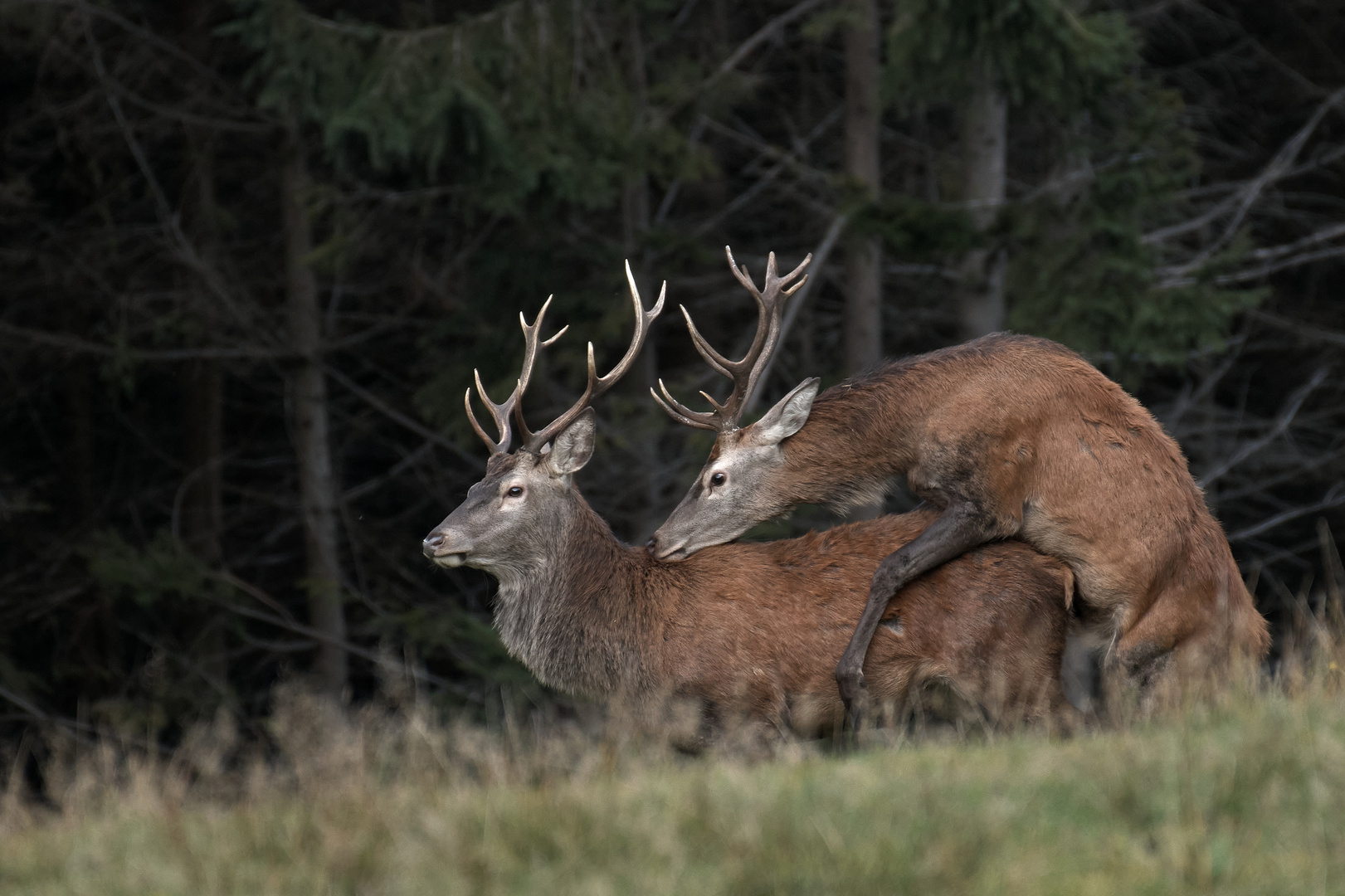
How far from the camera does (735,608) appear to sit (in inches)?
275

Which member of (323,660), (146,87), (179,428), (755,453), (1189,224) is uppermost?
(146,87)

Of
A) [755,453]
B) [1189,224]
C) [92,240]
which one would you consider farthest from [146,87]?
[755,453]

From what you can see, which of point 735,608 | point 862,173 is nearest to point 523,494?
point 735,608

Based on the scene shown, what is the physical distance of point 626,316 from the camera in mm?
14031

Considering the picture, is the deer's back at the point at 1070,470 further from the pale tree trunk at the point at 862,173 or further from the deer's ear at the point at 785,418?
the pale tree trunk at the point at 862,173

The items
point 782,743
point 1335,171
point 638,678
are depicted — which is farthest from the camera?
point 1335,171

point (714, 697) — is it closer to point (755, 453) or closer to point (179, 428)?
point (755, 453)

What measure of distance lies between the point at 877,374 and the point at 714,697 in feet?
5.54

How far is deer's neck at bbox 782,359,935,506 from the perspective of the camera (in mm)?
7117

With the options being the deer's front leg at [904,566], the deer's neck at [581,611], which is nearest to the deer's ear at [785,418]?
the deer's neck at [581,611]

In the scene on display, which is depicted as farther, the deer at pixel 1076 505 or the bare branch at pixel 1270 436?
the bare branch at pixel 1270 436

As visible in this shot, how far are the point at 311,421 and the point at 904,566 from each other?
35.0 feet

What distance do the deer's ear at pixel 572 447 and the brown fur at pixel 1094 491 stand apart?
151cm

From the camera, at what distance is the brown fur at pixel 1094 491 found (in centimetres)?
668
